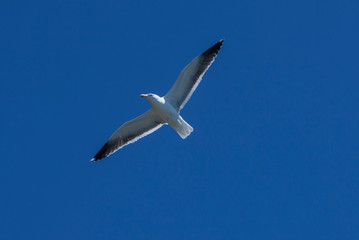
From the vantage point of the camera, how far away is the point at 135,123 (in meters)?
15.0

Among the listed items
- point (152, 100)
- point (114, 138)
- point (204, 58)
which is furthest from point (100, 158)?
point (204, 58)

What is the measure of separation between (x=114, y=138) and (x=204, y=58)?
3.19 m

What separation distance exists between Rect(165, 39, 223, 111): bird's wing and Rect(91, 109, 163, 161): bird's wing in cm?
71

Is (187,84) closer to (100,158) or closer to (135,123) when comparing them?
(135,123)

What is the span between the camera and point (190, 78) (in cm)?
1417

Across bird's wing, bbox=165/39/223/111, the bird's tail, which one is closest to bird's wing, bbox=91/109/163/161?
bird's wing, bbox=165/39/223/111

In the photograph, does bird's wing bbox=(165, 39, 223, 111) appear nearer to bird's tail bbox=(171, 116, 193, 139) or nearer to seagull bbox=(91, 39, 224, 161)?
seagull bbox=(91, 39, 224, 161)

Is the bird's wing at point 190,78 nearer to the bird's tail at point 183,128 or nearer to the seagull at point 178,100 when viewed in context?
the seagull at point 178,100

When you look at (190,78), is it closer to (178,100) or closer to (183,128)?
(178,100)

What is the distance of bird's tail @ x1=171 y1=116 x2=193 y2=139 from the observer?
14047mm

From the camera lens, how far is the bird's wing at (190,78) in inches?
553

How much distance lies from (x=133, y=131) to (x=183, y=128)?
1661 millimetres

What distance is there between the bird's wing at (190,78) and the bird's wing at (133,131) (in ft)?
2.35

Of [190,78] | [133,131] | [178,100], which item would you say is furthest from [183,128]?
[133,131]
